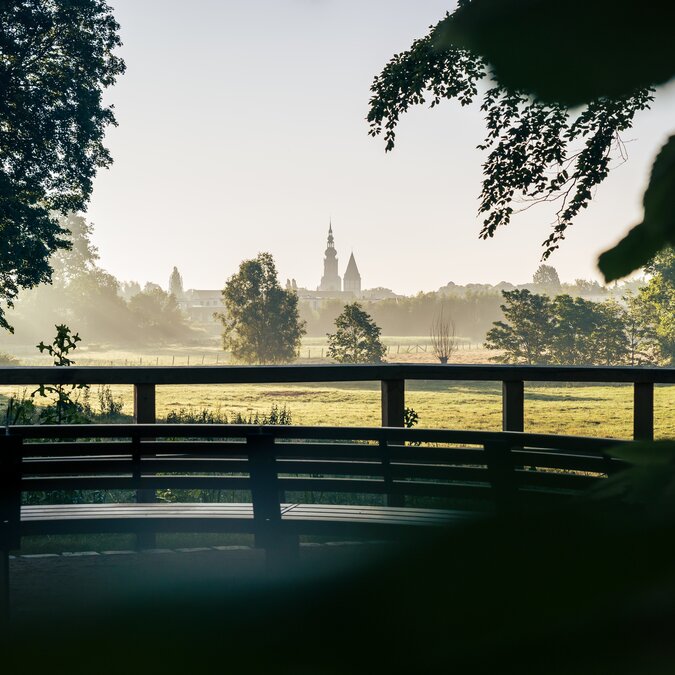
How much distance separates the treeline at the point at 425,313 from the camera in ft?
200

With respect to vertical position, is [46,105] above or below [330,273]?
below

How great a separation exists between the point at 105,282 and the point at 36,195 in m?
45.3

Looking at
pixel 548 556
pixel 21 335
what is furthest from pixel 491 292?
pixel 548 556

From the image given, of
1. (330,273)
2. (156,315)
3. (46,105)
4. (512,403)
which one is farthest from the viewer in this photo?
(330,273)

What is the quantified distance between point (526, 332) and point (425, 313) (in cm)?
2283

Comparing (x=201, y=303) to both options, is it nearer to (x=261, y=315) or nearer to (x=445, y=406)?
(x=261, y=315)

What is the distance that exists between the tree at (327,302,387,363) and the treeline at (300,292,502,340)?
69.4 ft

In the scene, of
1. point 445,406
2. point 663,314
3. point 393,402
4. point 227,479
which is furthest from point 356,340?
point 227,479

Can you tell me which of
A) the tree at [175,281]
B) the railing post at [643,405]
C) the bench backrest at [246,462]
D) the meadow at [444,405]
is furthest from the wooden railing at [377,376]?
the tree at [175,281]

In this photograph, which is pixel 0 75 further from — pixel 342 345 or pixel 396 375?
pixel 342 345

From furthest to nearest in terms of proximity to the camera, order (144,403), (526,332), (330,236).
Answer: (330,236)
(526,332)
(144,403)

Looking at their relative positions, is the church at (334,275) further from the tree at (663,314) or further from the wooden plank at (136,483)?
the wooden plank at (136,483)

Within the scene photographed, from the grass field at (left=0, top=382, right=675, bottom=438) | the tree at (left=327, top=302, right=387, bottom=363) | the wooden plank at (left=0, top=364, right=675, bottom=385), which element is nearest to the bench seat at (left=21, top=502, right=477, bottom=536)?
the wooden plank at (left=0, top=364, right=675, bottom=385)

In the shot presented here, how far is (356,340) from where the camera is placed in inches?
1523
